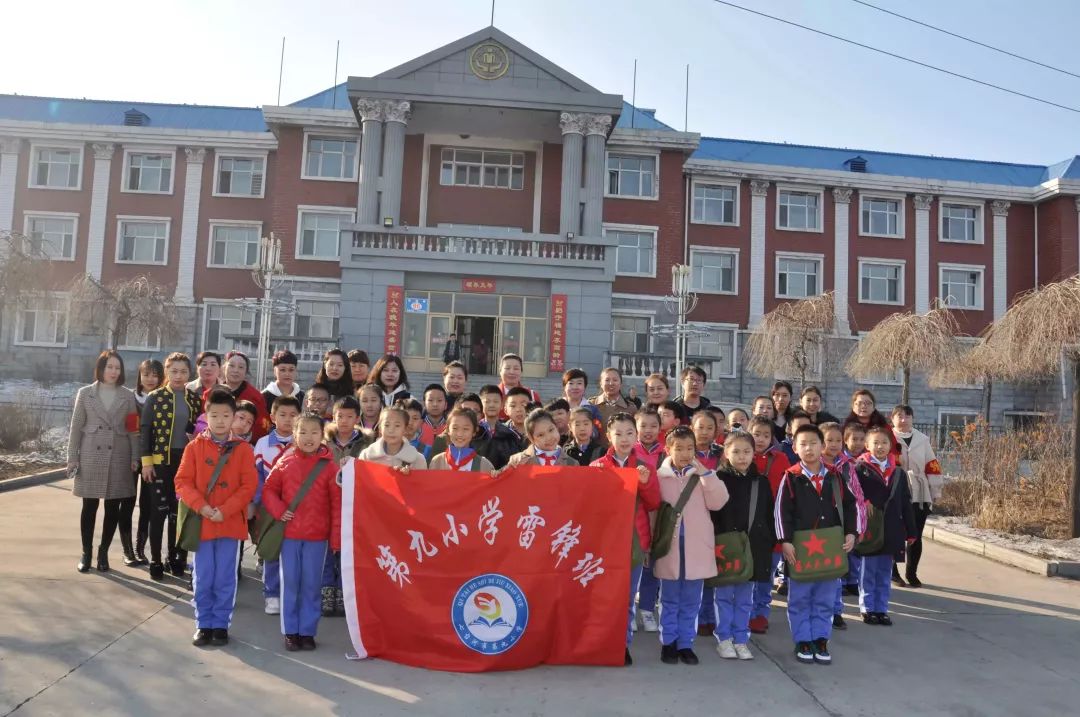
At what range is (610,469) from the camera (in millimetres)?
4738

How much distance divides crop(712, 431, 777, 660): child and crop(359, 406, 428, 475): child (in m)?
2.09

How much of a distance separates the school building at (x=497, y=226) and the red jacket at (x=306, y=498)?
17.7 metres

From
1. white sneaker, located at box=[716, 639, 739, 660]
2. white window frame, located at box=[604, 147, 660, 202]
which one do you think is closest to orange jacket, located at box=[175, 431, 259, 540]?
white sneaker, located at box=[716, 639, 739, 660]

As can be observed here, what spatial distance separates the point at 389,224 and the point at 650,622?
19.6 metres

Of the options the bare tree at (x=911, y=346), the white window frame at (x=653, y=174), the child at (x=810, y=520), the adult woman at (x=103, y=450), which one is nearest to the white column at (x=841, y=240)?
the white window frame at (x=653, y=174)

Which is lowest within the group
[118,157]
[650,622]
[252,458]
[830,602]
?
[650,622]

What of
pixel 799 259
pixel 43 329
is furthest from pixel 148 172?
pixel 799 259

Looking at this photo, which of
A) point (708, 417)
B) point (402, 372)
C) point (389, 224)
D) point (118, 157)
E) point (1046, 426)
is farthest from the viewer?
point (118, 157)

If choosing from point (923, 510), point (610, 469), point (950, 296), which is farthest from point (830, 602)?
point (950, 296)

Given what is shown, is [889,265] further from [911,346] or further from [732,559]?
[732,559]

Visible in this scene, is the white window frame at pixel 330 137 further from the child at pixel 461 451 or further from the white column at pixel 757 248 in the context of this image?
the child at pixel 461 451

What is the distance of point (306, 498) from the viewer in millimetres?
4781

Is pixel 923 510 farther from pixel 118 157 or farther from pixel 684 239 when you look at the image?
pixel 118 157

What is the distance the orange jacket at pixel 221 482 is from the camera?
4738 millimetres
